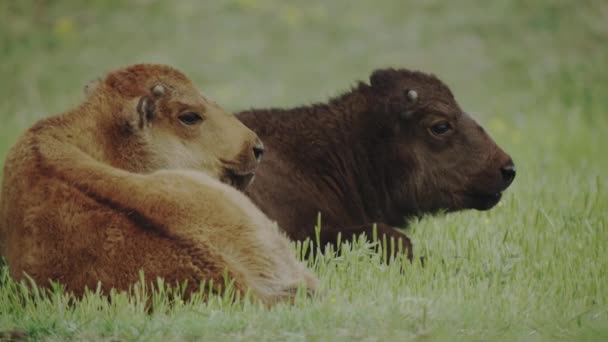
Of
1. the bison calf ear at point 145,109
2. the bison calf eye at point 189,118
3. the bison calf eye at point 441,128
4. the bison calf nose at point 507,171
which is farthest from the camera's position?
the bison calf eye at point 441,128

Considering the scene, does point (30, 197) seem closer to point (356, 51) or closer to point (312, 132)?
point (312, 132)

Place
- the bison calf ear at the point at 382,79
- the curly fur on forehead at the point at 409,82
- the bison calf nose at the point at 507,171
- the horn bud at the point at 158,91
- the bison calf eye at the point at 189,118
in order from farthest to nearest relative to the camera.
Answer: the bison calf ear at the point at 382,79
the curly fur on forehead at the point at 409,82
the bison calf nose at the point at 507,171
the bison calf eye at the point at 189,118
the horn bud at the point at 158,91

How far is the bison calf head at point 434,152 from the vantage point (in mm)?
8867

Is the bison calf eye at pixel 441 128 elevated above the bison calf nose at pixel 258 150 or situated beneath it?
elevated above

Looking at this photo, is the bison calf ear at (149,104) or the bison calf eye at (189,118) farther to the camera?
the bison calf eye at (189,118)

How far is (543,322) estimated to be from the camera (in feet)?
19.4

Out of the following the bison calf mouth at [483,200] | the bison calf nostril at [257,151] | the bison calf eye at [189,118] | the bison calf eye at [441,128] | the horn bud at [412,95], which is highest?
the horn bud at [412,95]

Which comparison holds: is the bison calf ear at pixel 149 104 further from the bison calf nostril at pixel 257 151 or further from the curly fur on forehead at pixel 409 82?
the curly fur on forehead at pixel 409 82

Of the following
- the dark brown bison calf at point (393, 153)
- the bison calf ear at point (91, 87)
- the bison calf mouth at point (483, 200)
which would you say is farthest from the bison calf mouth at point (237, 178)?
the bison calf mouth at point (483, 200)

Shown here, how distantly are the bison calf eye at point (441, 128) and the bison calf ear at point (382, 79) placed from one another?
542mm

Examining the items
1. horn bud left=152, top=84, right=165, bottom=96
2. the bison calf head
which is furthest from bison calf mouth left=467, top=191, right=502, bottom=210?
horn bud left=152, top=84, right=165, bottom=96

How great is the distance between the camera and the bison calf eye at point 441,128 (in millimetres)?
8914

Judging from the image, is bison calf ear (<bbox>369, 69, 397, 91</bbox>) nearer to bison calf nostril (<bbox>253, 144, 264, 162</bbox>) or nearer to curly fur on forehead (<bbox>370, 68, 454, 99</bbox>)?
curly fur on forehead (<bbox>370, 68, 454, 99</bbox>)

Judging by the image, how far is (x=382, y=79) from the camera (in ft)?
30.1
